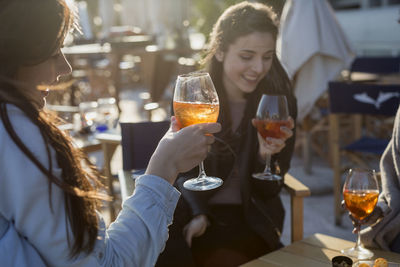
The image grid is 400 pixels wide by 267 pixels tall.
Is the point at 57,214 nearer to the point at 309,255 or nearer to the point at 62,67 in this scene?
the point at 62,67

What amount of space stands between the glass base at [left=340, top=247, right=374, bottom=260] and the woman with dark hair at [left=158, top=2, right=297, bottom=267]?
1.99 ft

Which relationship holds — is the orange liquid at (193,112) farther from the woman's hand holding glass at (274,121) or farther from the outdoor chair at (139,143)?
the outdoor chair at (139,143)

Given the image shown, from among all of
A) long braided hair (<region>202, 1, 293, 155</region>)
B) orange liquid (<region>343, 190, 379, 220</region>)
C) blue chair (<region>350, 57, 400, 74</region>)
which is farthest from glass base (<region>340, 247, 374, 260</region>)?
blue chair (<region>350, 57, 400, 74</region>)

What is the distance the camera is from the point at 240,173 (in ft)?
6.93

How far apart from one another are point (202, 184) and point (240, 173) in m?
0.70

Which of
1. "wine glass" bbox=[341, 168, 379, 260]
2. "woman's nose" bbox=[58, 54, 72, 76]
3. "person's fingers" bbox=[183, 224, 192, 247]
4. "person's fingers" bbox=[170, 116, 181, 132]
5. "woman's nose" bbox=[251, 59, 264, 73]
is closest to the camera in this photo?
"woman's nose" bbox=[58, 54, 72, 76]

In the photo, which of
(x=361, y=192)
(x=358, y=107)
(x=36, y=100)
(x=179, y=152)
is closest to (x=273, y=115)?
(x=361, y=192)

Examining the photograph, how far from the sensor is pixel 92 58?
469 inches

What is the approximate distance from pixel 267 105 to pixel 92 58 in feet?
35.2

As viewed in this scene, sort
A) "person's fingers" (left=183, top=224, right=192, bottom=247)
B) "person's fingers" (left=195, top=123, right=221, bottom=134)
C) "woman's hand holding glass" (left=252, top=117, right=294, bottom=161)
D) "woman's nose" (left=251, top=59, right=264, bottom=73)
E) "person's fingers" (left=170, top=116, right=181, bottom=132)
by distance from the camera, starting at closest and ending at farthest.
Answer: "person's fingers" (left=195, top=123, right=221, bottom=134), "person's fingers" (left=170, top=116, right=181, bottom=132), "woman's hand holding glass" (left=252, top=117, right=294, bottom=161), "person's fingers" (left=183, top=224, right=192, bottom=247), "woman's nose" (left=251, top=59, right=264, bottom=73)

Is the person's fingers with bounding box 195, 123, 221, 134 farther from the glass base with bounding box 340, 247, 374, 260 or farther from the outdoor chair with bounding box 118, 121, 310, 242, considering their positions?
the outdoor chair with bounding box 118, 121, 310, 242

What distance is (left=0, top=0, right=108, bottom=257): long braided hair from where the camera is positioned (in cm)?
84

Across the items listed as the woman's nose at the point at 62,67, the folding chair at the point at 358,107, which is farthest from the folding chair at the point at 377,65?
the woman's nose at the point at 62,67

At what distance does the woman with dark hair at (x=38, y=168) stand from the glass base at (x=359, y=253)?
84 centimetres
